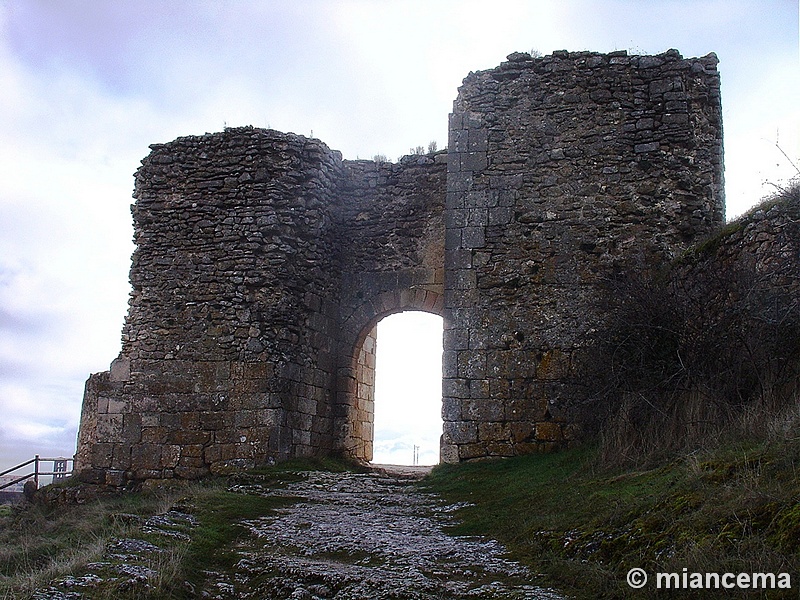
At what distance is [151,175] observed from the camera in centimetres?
1219

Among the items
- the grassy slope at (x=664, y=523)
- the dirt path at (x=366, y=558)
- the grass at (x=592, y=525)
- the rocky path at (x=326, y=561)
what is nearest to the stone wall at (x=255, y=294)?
the grass at (x=592, y=525)

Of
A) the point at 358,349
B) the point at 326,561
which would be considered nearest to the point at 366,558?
the point at 326,561

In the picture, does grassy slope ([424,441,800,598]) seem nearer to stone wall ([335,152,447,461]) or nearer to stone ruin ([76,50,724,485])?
stone ruin ([76,50,724,485])

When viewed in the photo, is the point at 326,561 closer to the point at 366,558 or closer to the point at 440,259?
the point at 366,558

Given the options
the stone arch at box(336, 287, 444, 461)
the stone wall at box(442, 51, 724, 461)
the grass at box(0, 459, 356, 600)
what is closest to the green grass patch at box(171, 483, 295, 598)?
the grass at box(0, 459, 356, 600)

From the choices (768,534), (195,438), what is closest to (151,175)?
(195,438)

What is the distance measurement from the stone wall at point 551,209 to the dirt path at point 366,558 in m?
2.42

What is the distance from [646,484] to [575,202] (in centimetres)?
583

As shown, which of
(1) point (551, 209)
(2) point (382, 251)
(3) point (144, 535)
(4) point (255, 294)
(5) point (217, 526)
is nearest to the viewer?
(3) point (144, 535)

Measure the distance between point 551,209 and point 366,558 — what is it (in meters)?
6.51

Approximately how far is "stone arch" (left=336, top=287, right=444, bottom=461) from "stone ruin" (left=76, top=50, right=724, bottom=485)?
0.11 ft

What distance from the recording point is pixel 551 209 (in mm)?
11094

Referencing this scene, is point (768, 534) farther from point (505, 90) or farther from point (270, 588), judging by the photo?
point (505, 90)

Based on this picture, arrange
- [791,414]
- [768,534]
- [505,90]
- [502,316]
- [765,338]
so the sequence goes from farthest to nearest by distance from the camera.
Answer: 1. [505,90]
2. [502,316]
3. [765,338]
4. [791,414]
5. [768,534]
